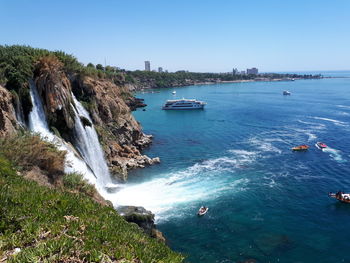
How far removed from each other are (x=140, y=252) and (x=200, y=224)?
1819 centimetres

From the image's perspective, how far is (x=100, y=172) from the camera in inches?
1334

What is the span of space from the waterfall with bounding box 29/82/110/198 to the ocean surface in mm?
3710

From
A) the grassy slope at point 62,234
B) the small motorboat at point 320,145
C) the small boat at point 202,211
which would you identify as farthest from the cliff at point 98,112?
the small motorboat at point 320,145

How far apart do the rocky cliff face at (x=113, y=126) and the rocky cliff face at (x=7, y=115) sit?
50.7 feet

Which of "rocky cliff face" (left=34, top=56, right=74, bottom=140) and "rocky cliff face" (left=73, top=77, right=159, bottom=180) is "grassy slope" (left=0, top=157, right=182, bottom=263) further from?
"rocky cliff face" (left=73, top=77, right=159, bottom=180)

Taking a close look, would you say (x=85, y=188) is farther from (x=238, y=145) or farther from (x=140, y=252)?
(x=238, y=145)

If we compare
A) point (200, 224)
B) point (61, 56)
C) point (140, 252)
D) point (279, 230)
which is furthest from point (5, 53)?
point (279, 230)

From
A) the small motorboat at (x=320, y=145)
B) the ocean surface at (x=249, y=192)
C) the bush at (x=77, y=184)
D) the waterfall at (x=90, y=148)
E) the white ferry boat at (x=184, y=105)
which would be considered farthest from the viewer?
the white ferry boat at (x=184, y=105)

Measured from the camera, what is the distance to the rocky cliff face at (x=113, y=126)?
40.0 m

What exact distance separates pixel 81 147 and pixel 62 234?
23.4 m

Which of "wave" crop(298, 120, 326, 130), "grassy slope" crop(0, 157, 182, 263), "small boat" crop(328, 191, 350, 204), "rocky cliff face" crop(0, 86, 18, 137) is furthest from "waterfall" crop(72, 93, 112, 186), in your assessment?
"wave" crop(298, 120, 326, 130)

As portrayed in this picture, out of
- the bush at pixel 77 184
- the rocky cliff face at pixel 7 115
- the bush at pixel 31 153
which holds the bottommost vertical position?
the bush at pixel 77 184

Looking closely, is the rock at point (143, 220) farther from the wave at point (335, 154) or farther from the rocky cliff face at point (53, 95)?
the wave at point (335, 154)

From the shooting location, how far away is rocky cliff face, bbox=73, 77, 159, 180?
131ft
